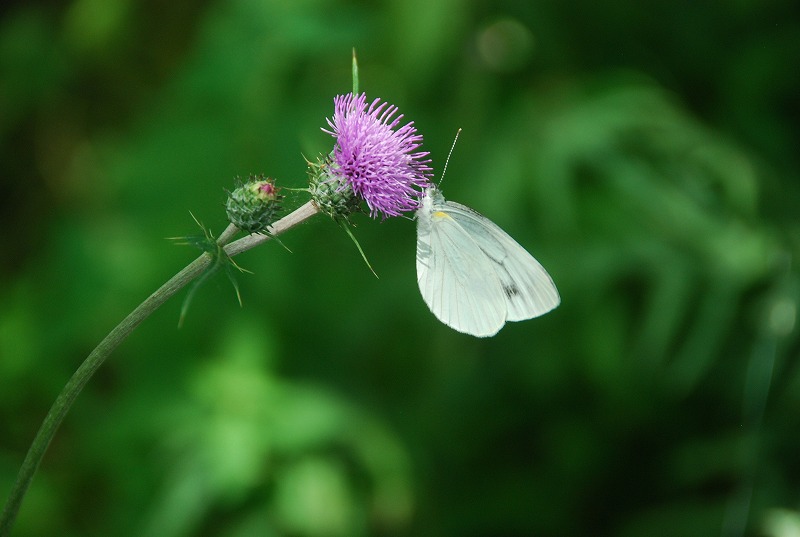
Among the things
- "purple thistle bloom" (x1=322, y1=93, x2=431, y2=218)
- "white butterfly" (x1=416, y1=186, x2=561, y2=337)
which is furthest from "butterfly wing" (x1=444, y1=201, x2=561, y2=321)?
"purple thistle bloom" (x1=322, y1=93, x2=431, y2=218)

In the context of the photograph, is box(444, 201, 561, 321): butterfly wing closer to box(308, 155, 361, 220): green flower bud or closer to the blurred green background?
box(308, 155, 361, 220): green flower bud

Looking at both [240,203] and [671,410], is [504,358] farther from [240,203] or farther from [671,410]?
[240,203]

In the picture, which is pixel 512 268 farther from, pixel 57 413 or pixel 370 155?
pixel 57 413

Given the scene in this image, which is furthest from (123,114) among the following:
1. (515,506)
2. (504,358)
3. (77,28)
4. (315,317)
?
(515,506)

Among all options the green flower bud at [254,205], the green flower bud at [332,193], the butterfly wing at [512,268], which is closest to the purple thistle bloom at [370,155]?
the green flower bud at [332,193]

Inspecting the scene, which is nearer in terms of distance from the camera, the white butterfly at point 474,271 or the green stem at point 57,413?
the green stem at point 57,413

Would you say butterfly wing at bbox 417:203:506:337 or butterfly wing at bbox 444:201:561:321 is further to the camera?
butterfly wing at bbox 444:201:561:321

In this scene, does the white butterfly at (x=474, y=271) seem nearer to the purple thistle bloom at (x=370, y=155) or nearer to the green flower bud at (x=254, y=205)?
the purple thistle bloom at (x=370, y=155)
